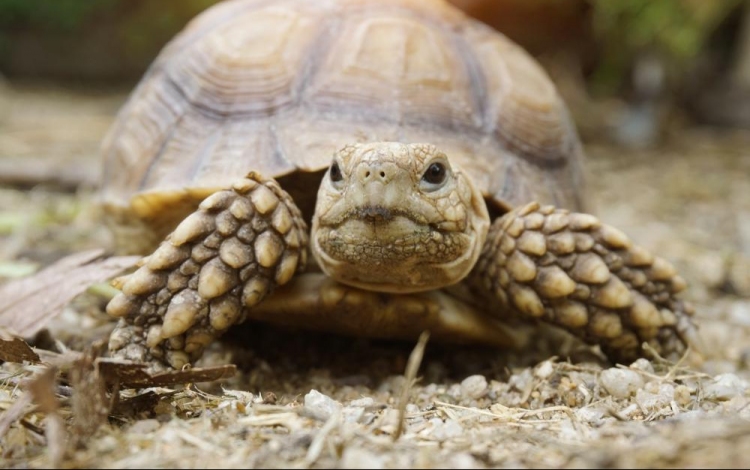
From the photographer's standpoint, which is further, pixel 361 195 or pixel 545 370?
pixel 545 370

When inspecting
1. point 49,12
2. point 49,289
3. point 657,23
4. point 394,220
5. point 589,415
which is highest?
point 657,23

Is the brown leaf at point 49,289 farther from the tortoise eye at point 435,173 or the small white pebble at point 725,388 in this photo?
the small white pebble at point 725,388

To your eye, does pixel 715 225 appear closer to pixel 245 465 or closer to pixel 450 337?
pixel 450 337

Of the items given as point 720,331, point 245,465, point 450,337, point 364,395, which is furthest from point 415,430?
point 720,331

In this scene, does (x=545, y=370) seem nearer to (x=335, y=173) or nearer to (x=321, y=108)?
(x=335, y=173)

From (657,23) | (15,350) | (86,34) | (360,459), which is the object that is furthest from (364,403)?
(86,34)

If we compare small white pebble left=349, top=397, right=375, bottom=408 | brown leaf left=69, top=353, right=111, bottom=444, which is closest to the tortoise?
small white pebble left=349, top=397, right=375, bottom=408

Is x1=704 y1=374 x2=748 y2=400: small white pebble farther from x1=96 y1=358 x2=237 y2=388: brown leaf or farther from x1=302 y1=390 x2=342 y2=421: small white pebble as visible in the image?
x1=96 y1=358 x2=237 y2=388: brown leaf
